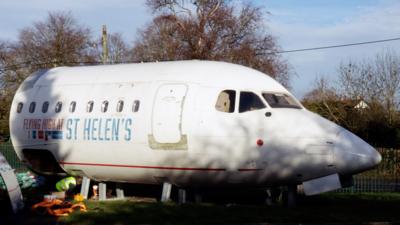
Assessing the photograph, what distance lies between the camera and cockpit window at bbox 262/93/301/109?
51.6 ft

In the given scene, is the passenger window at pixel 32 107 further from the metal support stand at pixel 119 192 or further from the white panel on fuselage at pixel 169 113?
the white panel on fuselage at pixel 169 113

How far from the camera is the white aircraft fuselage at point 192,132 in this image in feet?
49.2

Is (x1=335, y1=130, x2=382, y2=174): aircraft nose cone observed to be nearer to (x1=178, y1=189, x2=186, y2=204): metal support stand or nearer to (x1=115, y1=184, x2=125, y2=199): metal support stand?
(x1=178, y1=189, x2=186, y2=204): metal support stand

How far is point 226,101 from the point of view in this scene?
15750 millimetres

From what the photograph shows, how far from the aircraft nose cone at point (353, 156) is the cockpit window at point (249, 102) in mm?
2014

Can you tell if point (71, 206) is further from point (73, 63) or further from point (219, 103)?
point (73, 63)

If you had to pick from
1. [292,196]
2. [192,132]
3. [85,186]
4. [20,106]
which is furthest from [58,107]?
[292,196]

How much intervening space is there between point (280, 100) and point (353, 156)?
230 cm

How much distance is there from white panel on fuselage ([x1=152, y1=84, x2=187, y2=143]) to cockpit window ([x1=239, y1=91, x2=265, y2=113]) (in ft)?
4.52

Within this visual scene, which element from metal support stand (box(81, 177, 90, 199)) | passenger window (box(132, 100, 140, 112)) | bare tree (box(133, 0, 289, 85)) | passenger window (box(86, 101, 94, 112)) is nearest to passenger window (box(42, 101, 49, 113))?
passenger window (box(86, 101, 94, 112))

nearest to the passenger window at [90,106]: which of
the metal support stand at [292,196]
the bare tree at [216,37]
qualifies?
the metal support stand at [292,196]

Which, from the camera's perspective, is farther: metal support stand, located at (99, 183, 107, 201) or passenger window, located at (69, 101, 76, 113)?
metal support stand, located at (99, 183, 107, 201)

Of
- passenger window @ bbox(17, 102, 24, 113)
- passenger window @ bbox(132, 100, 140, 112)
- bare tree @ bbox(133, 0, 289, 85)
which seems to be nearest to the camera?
passenger window @ bbox(132, 100, 140, 112)

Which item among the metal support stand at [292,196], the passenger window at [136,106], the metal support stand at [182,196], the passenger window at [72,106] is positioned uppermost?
the passenger window at [136,106]
